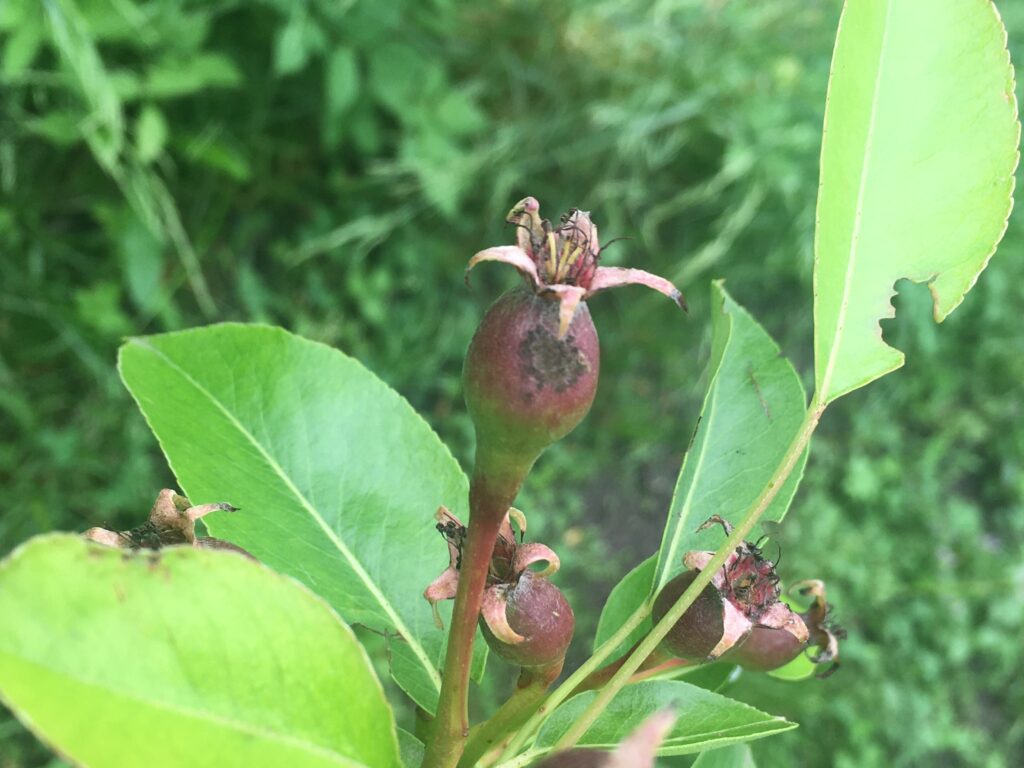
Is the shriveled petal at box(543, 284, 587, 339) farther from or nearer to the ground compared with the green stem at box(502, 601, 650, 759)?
farther from the ground

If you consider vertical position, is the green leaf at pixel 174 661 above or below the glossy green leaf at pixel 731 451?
below

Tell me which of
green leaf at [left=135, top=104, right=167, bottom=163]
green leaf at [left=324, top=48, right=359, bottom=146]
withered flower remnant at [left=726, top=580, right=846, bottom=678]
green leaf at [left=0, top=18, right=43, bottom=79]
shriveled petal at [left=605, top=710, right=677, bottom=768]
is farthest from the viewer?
green leaf at [left=324, top=48, right=359, bottom=146]

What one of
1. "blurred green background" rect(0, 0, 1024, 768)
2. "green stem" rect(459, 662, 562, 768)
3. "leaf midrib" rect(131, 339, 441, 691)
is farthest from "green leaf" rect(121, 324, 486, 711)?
"blurred green background" rect(0, 0, 1024, 768)

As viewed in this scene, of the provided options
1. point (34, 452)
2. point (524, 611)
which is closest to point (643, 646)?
point (524, 611)

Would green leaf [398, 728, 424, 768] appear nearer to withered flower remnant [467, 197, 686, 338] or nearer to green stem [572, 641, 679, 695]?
green stem [572, 641, 679, 695]

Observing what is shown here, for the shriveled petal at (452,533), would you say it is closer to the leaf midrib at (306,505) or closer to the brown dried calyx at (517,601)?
the brown dried calyx at (517,601)

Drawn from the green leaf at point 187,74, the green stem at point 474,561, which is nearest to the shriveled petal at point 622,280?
the green stem at point 474,561

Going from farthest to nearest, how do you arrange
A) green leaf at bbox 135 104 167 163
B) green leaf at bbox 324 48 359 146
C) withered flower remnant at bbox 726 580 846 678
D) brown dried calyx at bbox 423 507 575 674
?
1. green leaf at bbox 324 48 359 146
2. green leaf at bbox 135 104 167 163
3. withered flower remnant at bbox 726 580 846 678
4. brown dried calyx at bbox 423 507 575 674
